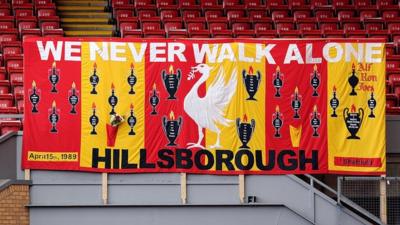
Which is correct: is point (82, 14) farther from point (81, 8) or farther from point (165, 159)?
point (165, 159)

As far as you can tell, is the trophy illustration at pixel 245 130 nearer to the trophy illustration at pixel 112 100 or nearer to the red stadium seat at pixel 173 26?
the trophy illustration at pixel 112 100

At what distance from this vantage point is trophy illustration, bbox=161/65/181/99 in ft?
46.7

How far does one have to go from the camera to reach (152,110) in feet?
46.6

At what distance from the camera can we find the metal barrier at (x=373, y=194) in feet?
47.0

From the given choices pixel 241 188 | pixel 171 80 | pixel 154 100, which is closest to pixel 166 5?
pixel 171 80

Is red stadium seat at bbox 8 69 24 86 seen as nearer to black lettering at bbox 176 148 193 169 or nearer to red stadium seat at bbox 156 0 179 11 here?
black lettering at bbox 176 148 193 169

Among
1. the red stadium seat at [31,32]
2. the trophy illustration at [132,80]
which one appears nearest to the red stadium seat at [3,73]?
the red stadium seat at [31,32]

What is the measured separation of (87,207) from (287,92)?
12.4ft

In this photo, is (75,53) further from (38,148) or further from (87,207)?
(87,207)

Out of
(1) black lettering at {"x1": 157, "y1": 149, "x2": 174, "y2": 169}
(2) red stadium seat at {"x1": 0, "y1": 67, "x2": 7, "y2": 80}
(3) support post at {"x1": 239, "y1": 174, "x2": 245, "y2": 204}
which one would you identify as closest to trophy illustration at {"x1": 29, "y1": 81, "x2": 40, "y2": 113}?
(1) black lettering at {"x1": 157, "y1": 149, "x2": 174, "y2": 169}

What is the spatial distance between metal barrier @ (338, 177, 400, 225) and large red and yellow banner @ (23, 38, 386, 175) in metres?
0.24

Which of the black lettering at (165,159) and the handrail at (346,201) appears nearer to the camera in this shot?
the handrail at (346,201)

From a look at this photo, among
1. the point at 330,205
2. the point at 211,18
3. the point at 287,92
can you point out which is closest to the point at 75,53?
the point at 287,92

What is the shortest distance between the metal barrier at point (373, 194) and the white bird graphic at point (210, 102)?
2.25 m
